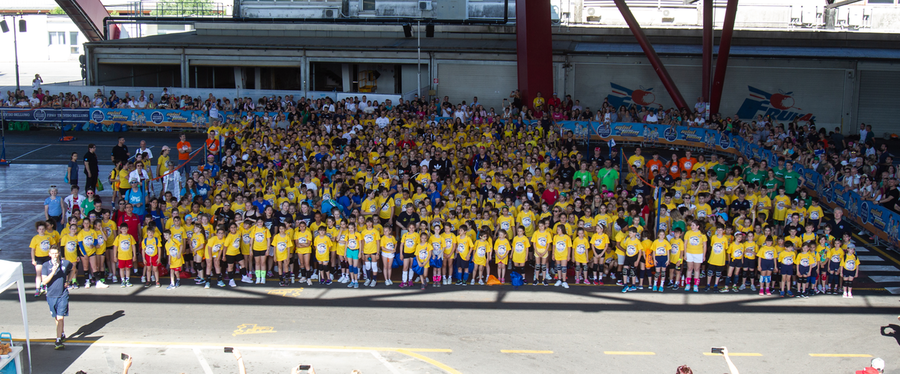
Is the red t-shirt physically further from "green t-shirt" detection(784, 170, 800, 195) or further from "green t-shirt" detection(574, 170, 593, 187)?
"green t-shirt" detection(784, 170, 800, 195)

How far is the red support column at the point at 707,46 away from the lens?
1051 inches

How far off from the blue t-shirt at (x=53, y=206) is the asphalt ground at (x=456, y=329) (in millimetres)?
1327

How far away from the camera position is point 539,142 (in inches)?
806

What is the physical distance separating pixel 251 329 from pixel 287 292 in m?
1.86

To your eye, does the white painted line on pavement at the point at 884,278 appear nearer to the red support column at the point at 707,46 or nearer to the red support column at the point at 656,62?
the red support column at the point at 656,62

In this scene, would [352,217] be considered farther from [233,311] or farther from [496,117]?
[496,117]

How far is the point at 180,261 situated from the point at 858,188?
15.4 meters

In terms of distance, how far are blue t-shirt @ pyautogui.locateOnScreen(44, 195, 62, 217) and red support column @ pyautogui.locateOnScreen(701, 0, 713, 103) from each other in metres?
22.0

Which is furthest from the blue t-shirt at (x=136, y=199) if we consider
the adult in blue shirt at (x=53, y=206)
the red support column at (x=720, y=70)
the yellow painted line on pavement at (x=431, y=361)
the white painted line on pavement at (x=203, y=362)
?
the red support column at (x=720, y=70)

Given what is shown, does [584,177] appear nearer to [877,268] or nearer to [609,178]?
[609,178]

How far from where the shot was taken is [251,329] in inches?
448

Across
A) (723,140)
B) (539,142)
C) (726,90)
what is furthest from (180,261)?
(726,90)

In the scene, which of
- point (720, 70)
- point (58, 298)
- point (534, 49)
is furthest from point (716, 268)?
point (720, 70)

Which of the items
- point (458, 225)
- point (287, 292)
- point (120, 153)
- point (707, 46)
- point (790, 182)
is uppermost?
point (707, 46)
